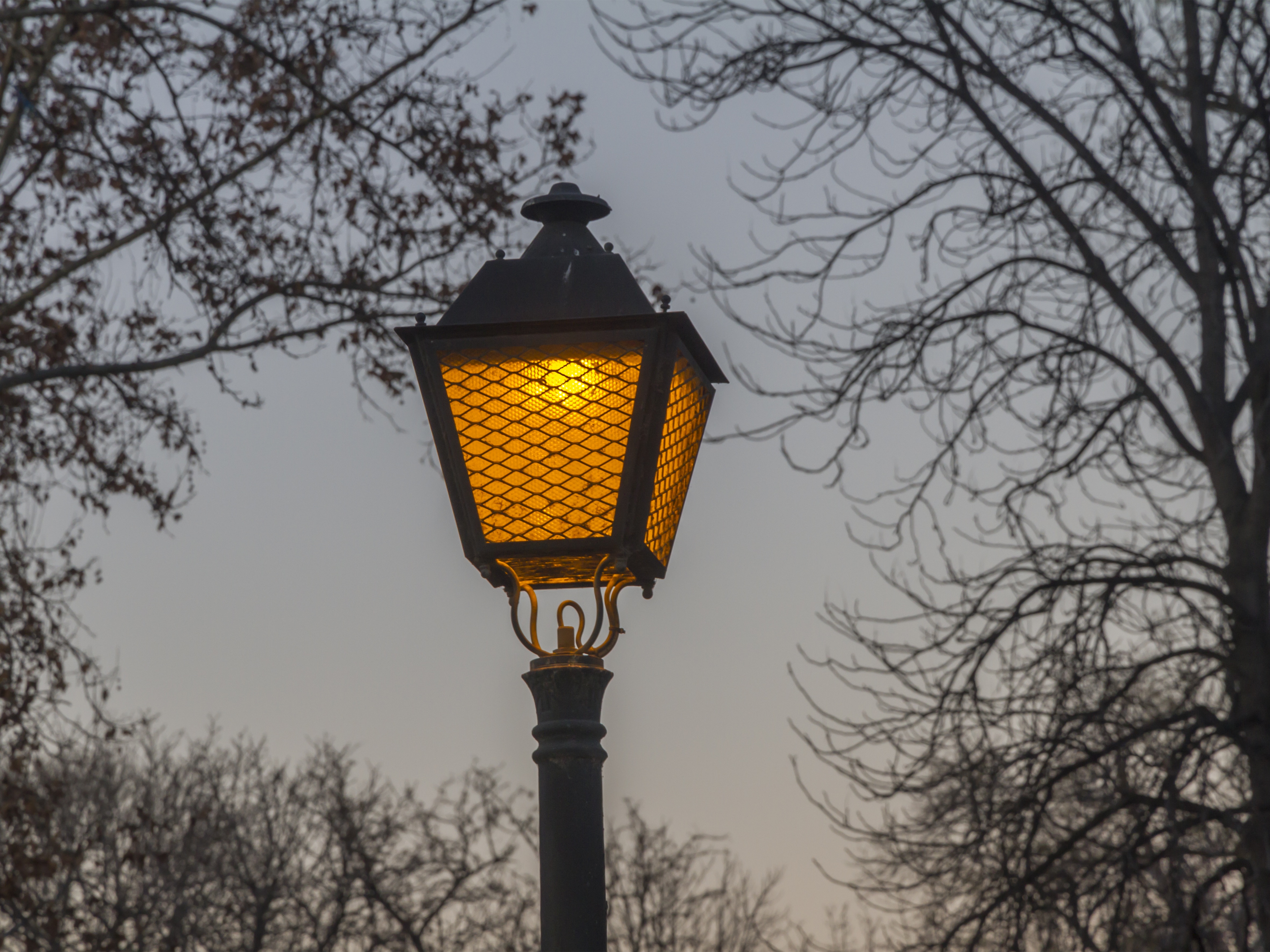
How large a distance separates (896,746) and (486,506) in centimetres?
536

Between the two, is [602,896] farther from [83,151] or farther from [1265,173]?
[83,151]

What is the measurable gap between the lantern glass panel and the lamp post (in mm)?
29

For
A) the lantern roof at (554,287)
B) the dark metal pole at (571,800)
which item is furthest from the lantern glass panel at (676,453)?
the dark metal pole at (571,800)

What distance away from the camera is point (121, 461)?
11.0 m

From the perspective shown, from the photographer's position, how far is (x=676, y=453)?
355cm

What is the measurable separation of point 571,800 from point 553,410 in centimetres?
78

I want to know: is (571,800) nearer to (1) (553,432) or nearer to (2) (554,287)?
(1) (553,432)

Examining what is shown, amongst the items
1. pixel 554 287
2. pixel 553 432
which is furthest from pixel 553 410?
pixel 554 287

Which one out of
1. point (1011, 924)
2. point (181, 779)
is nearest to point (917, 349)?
point (1011, 924)

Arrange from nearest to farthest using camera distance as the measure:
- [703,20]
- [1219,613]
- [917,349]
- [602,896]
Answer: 1. [602,896]
2. [1219,613]
3. [917,349]
4. [703,20]

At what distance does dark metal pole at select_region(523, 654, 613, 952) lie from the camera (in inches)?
122

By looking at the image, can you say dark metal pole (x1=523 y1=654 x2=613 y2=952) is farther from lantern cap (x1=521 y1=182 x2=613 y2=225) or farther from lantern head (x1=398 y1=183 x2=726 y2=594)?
lantern cap (x1=521 y1=182 x2=613 y2=225)

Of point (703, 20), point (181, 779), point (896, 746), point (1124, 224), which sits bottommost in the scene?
point (896, 746)

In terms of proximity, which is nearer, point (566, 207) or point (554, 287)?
point (554, 287)
